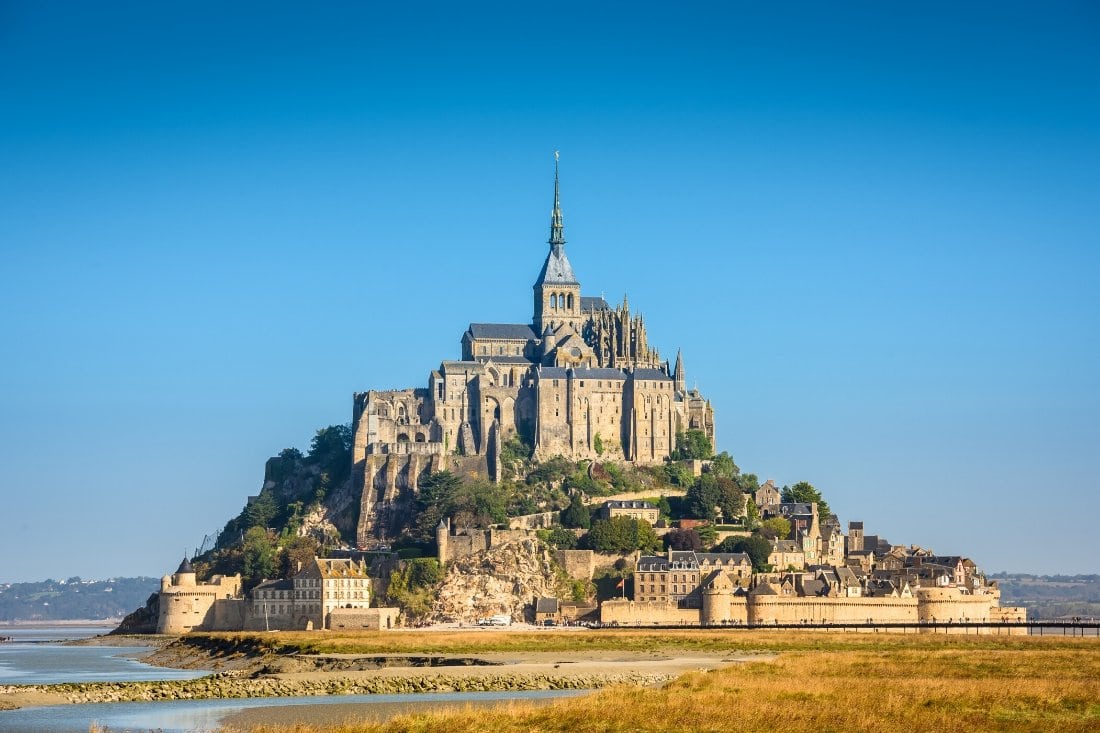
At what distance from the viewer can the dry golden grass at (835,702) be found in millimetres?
44000

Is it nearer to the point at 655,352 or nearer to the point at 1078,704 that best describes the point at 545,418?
the point at 655,352

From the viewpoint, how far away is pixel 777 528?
11469 cm

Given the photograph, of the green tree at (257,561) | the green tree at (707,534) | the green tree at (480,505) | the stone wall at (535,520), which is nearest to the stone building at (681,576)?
the green tree at (707,534)

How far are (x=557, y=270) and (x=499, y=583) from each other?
34.6 m

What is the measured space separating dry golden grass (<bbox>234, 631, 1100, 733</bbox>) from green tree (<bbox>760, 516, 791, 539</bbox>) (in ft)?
159

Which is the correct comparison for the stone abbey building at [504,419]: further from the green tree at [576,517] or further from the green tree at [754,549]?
the green tree at [754,549]

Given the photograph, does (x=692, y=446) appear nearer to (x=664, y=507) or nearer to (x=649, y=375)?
(x=649, y=375)

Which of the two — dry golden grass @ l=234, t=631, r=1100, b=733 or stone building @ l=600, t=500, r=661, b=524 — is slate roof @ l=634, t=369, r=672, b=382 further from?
dry golden grass @ l=234, t=631, r=1100, b=733

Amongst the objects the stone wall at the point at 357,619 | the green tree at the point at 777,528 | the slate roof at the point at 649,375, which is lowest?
the stone wall at the point at 357,619

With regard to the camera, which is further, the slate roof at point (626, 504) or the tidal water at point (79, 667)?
the slate roof at point (626, 504)

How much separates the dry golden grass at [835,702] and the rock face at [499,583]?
138ft

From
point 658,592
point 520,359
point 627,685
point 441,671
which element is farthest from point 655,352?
point 627,685

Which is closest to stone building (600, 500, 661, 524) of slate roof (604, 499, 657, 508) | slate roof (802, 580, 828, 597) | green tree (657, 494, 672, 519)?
slate roof (604, 499, 657, 508)

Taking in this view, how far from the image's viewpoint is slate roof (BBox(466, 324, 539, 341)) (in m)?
129
